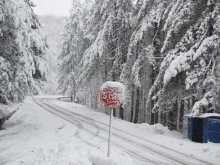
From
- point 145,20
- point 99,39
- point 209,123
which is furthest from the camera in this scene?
point 99,39

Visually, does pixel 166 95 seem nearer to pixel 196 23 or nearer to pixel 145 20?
pixel 196 23

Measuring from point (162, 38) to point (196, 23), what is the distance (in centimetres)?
647

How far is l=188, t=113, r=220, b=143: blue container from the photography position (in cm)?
1508

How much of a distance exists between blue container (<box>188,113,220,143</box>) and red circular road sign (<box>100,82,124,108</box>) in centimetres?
689

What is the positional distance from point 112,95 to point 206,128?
7.36 m

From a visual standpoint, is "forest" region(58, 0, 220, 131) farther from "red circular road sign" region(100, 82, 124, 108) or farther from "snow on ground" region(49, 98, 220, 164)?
"red circular road sign" region(100, 82, 124, 108)

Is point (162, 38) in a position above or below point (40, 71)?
above

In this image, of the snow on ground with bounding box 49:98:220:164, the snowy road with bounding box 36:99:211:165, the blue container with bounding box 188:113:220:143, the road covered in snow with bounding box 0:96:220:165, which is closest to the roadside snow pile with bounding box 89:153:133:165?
the road covered in snow with bounding box 0:96:220:165

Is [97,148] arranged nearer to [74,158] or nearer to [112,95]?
[74,158]

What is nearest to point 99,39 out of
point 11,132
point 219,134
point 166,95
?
point 166,95

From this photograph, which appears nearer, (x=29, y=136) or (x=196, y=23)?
(x=29, y=136)

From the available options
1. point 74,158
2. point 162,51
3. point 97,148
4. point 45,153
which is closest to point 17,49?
point 97,148

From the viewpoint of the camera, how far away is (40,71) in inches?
750

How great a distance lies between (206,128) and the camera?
1509cm
